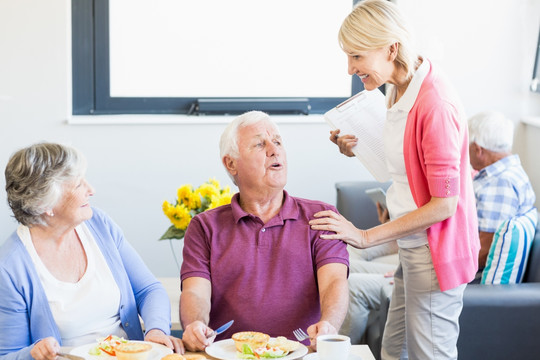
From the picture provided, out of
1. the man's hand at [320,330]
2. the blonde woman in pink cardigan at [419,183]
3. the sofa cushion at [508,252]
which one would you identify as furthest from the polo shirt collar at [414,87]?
the sofa cushion at [508,252]

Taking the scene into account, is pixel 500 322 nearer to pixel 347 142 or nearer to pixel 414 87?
pixel 347 142

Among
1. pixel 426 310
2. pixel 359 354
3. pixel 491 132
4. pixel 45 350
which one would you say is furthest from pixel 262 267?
pixel 491 132

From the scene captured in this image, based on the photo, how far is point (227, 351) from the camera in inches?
68.6

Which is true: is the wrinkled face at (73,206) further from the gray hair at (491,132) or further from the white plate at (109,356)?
the gray hair at (491,132)

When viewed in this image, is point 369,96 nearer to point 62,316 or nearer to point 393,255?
point 62,316

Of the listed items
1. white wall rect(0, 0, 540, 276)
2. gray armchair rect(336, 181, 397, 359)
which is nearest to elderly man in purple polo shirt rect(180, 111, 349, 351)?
A: gray armchair rect(336, 181, 397, 359)

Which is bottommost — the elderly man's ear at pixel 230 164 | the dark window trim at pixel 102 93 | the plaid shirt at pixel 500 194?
the plaid shirt at pixel 500 194

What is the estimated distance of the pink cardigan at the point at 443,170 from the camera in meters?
2.07

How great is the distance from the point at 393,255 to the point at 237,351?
7.77ft

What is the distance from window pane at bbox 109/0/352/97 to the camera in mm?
4160

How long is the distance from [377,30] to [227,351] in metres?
0.94

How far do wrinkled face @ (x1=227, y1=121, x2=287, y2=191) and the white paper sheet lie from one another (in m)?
0.32

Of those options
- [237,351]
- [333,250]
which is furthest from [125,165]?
[237,351]

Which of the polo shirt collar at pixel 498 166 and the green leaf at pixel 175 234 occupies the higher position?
the polo shirt collar at pixel 498 166
